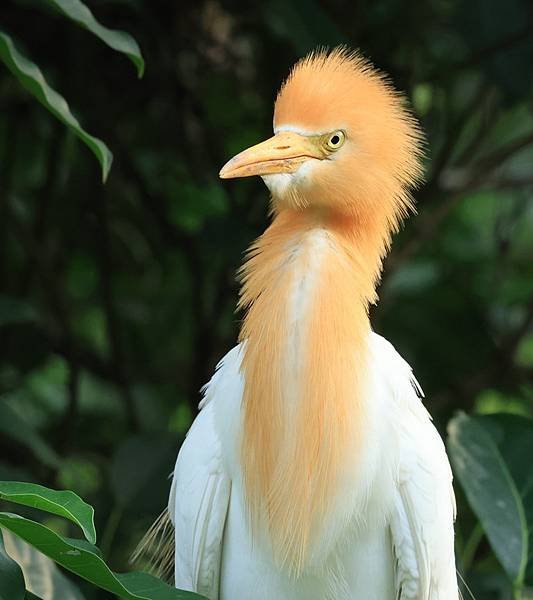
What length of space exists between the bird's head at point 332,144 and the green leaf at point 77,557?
1.80 feet

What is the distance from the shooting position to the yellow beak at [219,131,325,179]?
1.41 m

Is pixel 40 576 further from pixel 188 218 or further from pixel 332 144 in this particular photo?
pixel 188 218

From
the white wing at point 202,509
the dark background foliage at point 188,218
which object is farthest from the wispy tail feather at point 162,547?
the white wing at point 202,509

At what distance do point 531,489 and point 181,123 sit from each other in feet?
4.69

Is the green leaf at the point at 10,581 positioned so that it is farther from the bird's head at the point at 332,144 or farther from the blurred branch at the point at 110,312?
the blurred branch at the point at 110,312

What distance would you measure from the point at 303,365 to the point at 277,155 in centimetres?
29

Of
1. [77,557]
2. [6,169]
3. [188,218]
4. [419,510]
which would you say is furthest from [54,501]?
[188,218]

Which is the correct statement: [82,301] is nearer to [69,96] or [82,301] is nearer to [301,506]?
[69,96]

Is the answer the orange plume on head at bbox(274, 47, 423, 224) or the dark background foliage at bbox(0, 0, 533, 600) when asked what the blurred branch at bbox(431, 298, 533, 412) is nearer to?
the dark background foliage at bbox(0, 0, 533, 600)

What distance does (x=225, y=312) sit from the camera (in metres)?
2.91

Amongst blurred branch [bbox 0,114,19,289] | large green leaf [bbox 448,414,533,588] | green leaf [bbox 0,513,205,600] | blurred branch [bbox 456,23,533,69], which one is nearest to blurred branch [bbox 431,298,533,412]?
blurred branch [bbox 456,23,533,69]

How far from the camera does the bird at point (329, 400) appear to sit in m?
1.52

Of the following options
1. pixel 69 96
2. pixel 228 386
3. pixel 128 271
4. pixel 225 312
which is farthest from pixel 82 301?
pixel 228 386

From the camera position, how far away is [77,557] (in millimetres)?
1110
